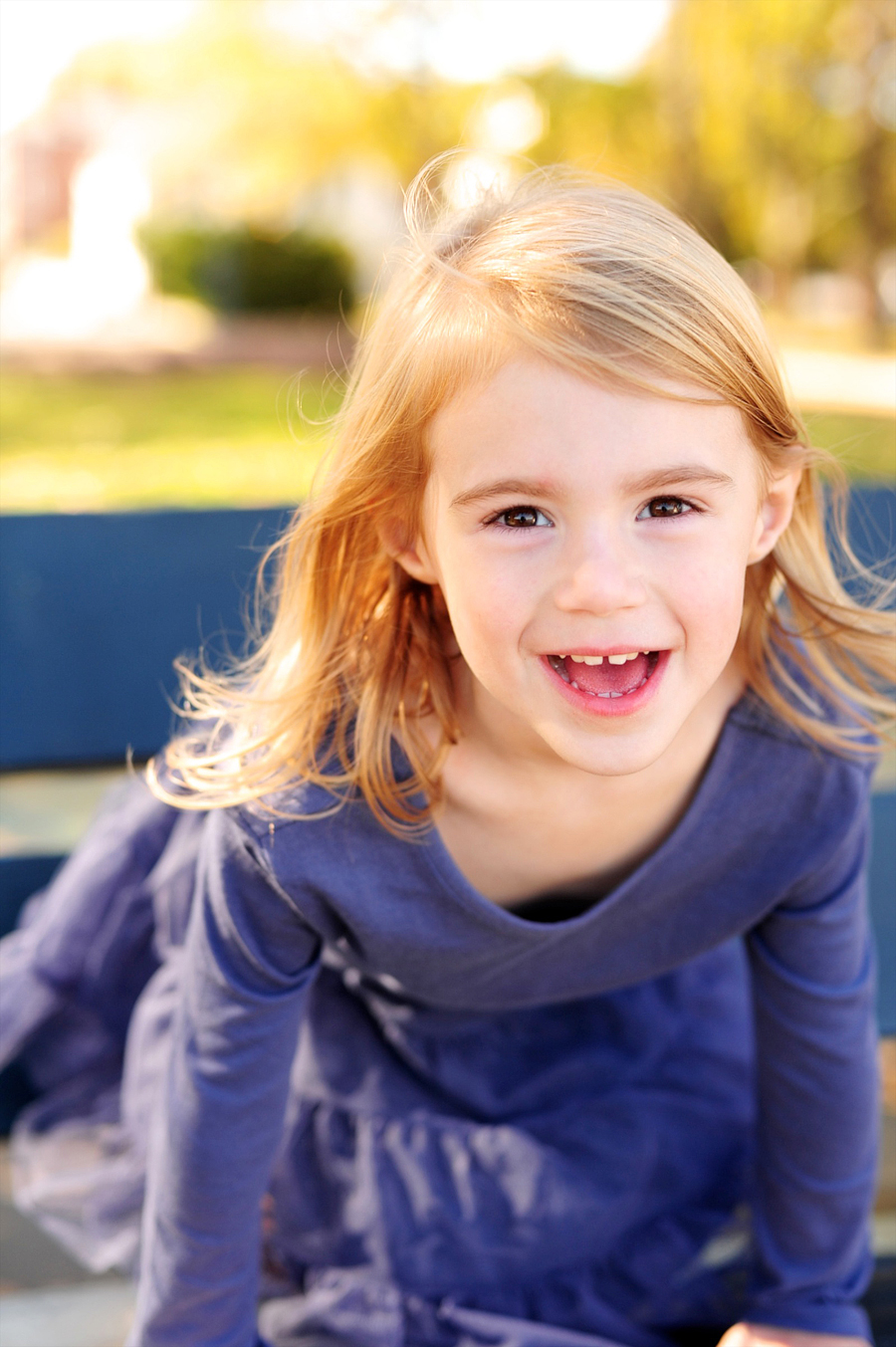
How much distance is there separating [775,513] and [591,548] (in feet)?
0.93

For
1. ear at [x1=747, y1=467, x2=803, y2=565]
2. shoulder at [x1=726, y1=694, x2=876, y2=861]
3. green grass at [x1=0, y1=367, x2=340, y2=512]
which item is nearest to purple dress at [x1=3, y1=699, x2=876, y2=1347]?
shoulder at [x1=726, y1=694, x2=876, y2=861]

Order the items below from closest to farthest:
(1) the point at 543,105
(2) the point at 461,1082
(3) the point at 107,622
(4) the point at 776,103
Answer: (2) the point at 461,1082 → (3) the point at 107,622 → (1) the point at 543,105 → (4) the point at 776,103

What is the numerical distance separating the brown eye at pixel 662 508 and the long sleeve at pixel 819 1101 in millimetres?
433

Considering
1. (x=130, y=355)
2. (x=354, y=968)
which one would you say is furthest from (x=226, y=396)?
(x=354, y=968)

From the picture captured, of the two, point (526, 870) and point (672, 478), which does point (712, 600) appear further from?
point (526, 870)

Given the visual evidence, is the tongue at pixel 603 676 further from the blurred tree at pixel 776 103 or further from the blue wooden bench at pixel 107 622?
the blurred tree at pixel 776 103

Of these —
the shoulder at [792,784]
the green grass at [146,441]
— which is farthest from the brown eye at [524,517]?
the green grass at [146,441]

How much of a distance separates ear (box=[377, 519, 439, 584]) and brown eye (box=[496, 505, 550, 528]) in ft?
0.48

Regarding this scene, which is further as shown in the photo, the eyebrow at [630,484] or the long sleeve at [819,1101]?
the long sleeve at [819,1101]

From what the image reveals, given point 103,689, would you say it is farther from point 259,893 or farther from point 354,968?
point 259,893

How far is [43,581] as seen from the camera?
1914 mm

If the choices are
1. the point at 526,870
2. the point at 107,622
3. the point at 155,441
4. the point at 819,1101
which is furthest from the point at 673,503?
the point at 155,441

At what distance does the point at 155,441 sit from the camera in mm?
7715

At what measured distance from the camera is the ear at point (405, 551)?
1.21 metres
